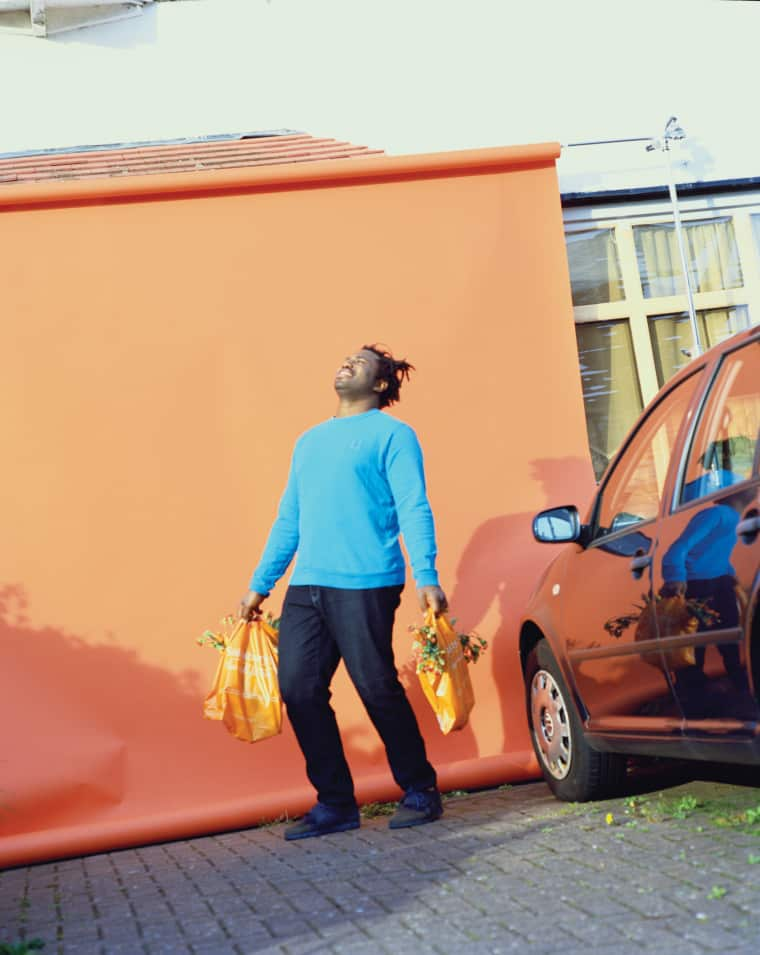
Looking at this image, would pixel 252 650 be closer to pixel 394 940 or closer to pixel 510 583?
pixel 510 583

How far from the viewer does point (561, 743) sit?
19.3 feet

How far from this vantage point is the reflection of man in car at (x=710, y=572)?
4047 mm

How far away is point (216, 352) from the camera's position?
290 inches

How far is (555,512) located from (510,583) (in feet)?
5.63

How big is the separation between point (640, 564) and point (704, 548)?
1.94 feet

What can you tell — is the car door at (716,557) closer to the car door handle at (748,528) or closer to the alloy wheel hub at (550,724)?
the car door handle at (748,528)

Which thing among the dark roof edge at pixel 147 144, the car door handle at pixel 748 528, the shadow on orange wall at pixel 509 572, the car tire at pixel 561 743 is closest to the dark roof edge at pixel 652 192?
the dark roof edge at pixel 147 144

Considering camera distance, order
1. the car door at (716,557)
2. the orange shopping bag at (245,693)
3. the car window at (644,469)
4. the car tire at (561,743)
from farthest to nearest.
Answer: the orange shopping bag at (245,693) → the car tire at (561,743) → the car window at (644,469) → the car door at (716,557)

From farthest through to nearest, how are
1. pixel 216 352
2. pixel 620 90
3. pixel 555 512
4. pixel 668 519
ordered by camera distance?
pixel 620 90, pixel 216 352, pixel 555 512, pixel 668 519

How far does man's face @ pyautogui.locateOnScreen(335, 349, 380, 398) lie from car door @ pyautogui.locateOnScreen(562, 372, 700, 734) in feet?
3.74

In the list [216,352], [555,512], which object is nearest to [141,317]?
[216,352]

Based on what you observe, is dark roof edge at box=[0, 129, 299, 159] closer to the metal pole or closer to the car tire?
the metal pole

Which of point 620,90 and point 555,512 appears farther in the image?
point 620,90

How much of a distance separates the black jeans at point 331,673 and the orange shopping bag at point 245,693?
176 mm
